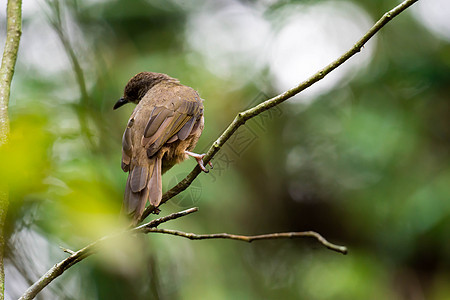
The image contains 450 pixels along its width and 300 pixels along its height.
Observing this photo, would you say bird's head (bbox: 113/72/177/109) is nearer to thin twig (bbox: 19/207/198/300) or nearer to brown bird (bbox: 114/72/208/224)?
brown bird (bbox: 114/72/208/224)

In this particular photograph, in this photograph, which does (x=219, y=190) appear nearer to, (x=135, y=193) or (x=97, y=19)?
(x=97, y=19)

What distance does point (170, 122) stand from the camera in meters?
3.91

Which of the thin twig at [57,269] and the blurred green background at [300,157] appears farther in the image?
the blurred green background at [300,157]

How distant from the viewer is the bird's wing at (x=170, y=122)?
3.75 metres

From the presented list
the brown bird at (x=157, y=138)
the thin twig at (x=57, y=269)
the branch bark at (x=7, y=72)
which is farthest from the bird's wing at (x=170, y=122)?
the thin twig at (x=57, y=269)

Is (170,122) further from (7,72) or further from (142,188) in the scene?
(7,72)

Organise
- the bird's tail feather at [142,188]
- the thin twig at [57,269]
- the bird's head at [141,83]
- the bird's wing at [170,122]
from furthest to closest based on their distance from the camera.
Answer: the bird's head at [141,83]
the bird's wing at [170,122]
the bird's tail feather at [142,188]
the thin twig at [57,269]

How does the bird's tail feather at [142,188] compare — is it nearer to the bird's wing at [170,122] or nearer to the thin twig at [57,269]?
the bird's wing at [170,122]

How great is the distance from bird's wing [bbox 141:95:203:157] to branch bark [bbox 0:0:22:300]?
1215 mm

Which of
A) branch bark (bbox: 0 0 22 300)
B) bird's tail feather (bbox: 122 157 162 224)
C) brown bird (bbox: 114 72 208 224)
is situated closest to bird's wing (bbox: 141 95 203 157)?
brown bird (bbox: 114 72 208 224)

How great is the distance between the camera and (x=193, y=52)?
8.68 m

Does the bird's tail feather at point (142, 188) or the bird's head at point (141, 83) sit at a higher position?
the bird's head at point (141, 83)

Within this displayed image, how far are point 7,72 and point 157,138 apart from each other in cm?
139

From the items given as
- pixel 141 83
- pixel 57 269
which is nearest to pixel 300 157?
pixel 141 83
